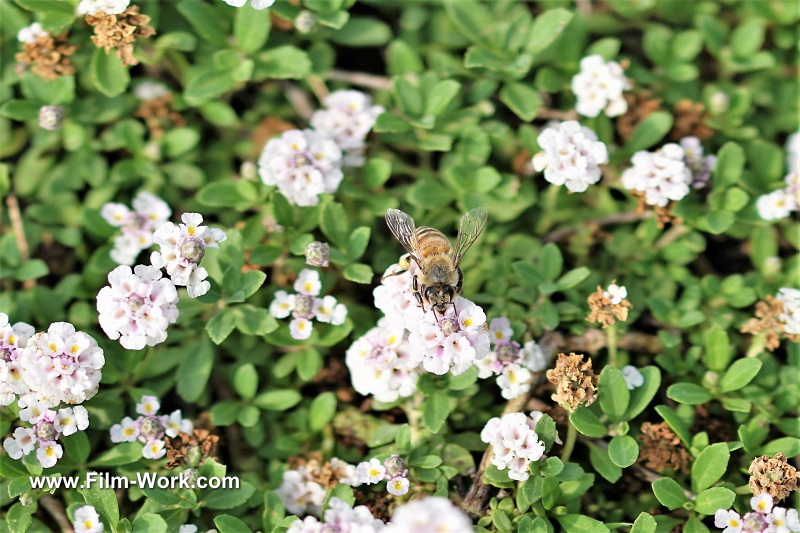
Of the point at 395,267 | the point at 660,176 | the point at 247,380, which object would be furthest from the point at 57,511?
the point at 660,176

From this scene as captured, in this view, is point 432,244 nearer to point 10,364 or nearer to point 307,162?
point 307,162

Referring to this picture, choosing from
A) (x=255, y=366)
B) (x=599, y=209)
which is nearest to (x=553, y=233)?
(x=599, y=209)

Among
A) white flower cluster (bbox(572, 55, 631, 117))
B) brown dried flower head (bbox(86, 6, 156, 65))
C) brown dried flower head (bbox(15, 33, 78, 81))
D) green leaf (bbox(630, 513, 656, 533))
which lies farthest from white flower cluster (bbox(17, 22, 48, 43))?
green leaf (bbox(630, 513, 656, 533))

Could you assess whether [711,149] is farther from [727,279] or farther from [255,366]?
[255,366]

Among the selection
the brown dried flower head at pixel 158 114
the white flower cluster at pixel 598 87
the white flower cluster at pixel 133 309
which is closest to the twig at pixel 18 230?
the brown dried flower head at pixel 158 114

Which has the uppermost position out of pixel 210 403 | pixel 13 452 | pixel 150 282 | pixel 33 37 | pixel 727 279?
pixel 33 37
